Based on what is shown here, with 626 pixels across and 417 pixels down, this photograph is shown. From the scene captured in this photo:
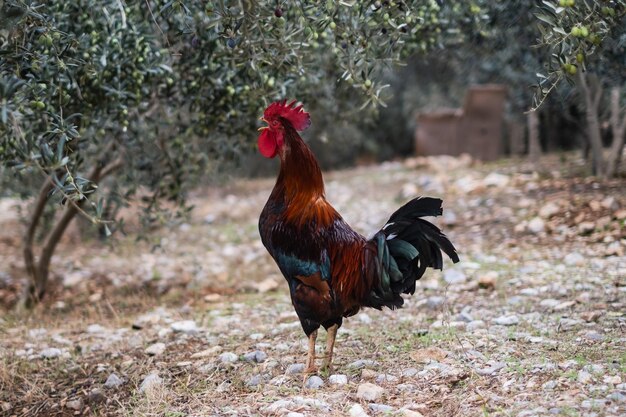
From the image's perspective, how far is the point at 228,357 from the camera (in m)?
5.05

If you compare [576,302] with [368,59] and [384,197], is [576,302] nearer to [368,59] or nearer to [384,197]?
[368,59]

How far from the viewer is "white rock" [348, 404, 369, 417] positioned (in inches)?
150

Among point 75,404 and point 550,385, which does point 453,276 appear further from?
point 75,404

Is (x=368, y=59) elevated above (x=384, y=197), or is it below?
above

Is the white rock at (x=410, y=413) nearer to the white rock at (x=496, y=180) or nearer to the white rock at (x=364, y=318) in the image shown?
the white rock at (x=364, y=318)

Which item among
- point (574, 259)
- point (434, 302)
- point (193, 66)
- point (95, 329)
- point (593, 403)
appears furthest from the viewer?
point (574, 259)

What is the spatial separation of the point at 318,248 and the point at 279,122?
86 centimetres

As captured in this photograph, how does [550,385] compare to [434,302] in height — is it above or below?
above

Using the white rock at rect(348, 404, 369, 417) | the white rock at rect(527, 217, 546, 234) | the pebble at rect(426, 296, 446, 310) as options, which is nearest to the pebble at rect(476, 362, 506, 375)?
the white rock at rect(348, 404, 369, 417)

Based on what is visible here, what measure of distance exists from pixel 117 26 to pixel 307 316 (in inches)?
98.2

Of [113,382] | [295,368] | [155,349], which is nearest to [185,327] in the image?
[155,349]

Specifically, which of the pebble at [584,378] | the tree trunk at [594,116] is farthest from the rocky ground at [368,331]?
the tree trunk at [594,116]

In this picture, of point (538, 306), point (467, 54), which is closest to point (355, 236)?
point (538, 306)

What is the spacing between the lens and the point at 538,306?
5.80 m
